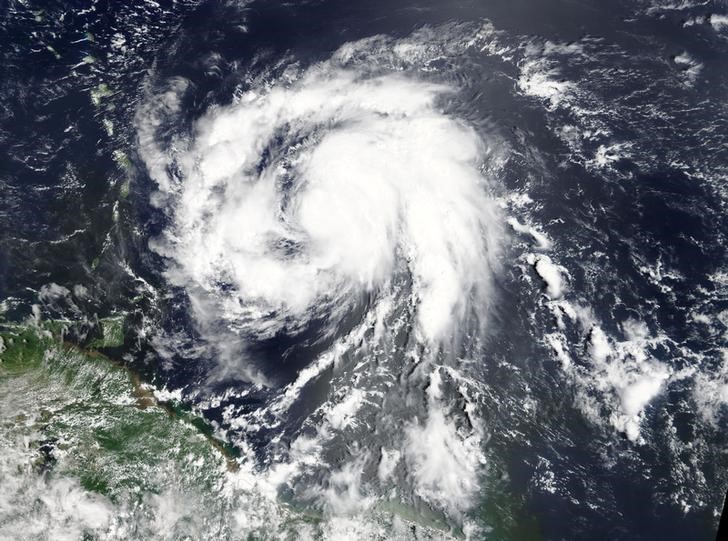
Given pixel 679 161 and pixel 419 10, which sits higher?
pixel 419 10

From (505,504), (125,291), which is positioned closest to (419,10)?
(125,291)

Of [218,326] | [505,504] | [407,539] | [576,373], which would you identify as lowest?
[407,539]

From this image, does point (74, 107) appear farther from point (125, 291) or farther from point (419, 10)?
point (419, 10)

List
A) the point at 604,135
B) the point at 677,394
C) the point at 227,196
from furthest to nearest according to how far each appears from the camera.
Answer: the point at 227,196 < the point at 604,135 < the point at 677,394

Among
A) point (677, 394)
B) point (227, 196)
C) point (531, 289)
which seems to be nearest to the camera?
point (677, 394)

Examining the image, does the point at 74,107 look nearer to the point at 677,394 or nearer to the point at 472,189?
the point at 472,189

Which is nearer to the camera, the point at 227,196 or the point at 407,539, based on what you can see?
the point at 407,539

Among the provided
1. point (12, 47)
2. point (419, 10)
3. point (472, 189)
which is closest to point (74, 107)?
point (12, 47)
